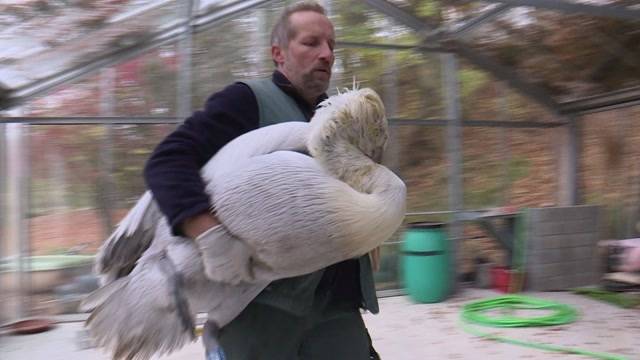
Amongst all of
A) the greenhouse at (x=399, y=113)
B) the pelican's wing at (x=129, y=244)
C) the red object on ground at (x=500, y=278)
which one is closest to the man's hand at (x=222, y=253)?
the pelican's wing at (x=129, y=244)

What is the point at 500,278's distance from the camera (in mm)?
5570

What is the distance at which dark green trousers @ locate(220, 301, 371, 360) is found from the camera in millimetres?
1269

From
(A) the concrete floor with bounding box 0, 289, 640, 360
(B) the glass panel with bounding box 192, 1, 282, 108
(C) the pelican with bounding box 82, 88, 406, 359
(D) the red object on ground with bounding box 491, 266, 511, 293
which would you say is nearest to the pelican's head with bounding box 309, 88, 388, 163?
(C) the pelican with bounding box 82, 88, 406, 359

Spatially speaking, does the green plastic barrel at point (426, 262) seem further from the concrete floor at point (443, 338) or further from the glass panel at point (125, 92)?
the glass panel at point (125, 92)

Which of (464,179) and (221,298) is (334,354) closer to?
(221,298)

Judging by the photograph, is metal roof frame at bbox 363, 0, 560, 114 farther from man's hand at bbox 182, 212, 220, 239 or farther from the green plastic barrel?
man's hand at bbox 182, 212, 220, 239

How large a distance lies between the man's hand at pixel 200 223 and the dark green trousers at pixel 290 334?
0.29 m

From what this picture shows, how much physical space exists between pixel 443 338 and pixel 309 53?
3.33 meters

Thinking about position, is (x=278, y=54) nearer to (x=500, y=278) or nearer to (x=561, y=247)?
(x=500, y=278)

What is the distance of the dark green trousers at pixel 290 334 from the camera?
127 centimetres

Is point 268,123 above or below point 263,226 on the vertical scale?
above

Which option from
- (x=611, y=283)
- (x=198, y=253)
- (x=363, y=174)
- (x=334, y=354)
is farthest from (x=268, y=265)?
(x=611, y=283)

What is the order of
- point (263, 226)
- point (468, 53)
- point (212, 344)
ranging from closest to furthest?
point (263, 226) → point (212, 344) → point (468, 53)

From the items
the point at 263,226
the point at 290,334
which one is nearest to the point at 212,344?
the point at 290,334
